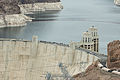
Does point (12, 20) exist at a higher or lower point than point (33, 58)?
lower

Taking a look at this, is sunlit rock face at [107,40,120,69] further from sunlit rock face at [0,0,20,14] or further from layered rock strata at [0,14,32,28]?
sunlit rock face at [0,0,20,14]

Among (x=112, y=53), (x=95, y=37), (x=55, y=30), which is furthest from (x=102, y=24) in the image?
(x=112, y=53)

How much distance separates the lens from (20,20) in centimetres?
17025

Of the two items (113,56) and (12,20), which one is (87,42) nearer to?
(113,56)

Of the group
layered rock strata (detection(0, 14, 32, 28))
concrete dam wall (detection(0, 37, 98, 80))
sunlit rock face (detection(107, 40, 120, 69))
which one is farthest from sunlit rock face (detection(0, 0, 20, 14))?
sunlit rock face (detection(107, 40, 120, 69))

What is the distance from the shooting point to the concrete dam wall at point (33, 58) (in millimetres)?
55281

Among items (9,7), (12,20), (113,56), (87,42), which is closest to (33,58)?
(87,42)

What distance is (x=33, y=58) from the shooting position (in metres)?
58.4

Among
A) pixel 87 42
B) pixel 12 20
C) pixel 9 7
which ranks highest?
pixel 87 42

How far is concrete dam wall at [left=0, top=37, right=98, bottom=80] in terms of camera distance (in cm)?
5528

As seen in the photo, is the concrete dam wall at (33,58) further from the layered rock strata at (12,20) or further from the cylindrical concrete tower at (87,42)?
the layered rock strata at (12,20)

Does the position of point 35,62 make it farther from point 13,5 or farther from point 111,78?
point 13,5

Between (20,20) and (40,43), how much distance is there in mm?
112968

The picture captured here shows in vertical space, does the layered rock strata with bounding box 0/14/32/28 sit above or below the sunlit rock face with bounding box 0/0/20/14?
below
